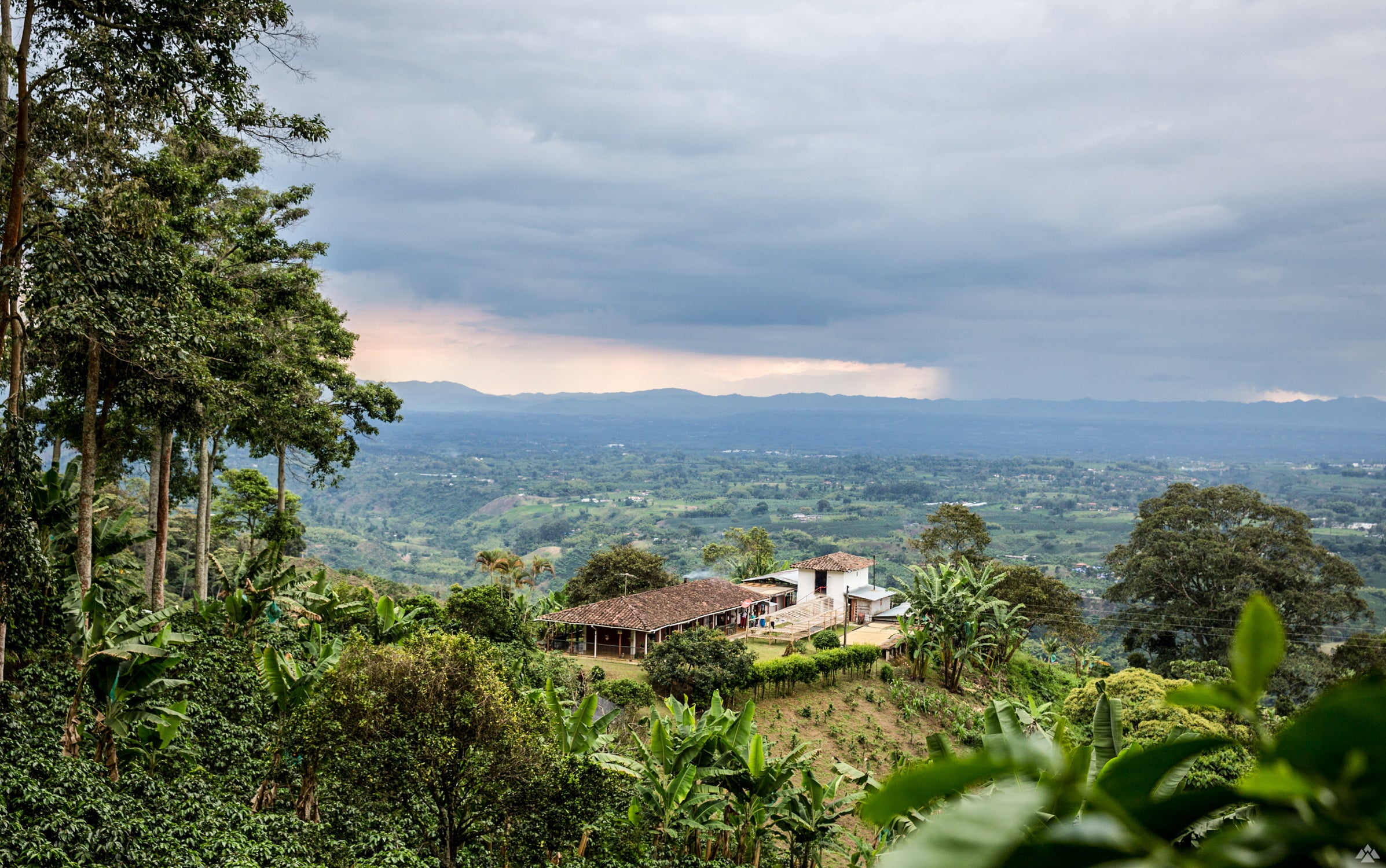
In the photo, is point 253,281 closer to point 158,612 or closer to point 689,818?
point 158,612

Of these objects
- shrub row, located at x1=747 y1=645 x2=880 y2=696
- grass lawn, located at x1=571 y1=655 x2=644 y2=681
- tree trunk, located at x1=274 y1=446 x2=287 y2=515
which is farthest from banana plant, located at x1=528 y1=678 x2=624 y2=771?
tree trunk, located at x1=274 y1=446 x2=287 y2=515

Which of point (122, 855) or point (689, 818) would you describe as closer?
point (122, 855)

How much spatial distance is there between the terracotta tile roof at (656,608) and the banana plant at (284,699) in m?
15.4

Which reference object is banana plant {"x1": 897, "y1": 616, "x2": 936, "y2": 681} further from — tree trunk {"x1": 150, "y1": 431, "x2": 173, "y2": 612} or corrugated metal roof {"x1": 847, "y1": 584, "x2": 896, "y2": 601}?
tree trunk {"x1": 150, "y1": 431, "x2": 173, "y2": 612}

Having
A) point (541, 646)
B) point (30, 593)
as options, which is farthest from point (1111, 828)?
point (541, 646)

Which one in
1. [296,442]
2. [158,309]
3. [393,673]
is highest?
[158,309]

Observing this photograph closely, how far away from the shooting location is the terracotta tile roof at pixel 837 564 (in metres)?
36.4

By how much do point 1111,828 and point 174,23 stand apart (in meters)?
12.5

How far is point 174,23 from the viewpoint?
9.63 m

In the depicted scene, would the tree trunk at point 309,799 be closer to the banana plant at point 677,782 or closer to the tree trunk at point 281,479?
the banana plant at point 677,782

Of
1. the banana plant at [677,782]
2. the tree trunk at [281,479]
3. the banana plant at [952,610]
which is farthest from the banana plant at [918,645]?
the tree trunk at [281,479]

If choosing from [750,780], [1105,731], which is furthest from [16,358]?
[1105,731]

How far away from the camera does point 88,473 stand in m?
11.1

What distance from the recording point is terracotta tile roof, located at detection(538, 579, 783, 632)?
2673 cm
